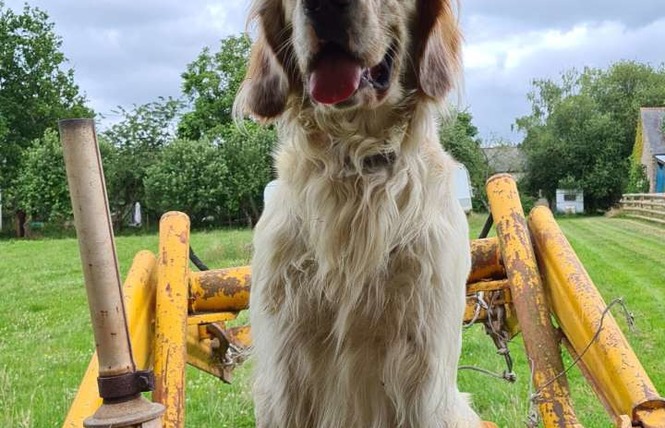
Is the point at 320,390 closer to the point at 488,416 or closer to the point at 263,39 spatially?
the point at 263,39

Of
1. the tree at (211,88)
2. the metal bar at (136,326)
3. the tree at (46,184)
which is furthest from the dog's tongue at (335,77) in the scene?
the tree at (211,88)

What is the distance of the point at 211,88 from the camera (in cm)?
3875

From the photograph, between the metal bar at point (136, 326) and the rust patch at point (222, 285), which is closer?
the metal bar at point (136, 326)

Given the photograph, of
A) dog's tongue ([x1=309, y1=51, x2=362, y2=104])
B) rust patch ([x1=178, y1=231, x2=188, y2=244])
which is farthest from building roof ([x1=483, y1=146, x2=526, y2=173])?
dog's tongue ([x1=309, y1=51, x2=362, y2=104])

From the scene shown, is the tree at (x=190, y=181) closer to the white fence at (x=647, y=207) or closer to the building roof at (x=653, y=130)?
the white fence at (x=647, y=207)

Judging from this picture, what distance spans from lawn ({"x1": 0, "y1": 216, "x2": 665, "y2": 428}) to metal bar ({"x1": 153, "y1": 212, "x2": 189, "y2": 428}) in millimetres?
591

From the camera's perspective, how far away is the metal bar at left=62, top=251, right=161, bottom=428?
1817 millimetres

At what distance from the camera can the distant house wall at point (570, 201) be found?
40000 mm

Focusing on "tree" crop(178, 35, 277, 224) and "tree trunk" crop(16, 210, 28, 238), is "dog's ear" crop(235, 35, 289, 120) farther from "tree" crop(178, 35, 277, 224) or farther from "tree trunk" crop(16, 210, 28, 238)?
"tree trunk" crop(16, 210, 28, 238)

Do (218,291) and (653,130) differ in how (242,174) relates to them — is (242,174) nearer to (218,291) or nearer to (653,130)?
(653,130)

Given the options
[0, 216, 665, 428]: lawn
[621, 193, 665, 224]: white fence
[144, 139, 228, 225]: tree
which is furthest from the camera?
[144, 139, 228, 225]: tree

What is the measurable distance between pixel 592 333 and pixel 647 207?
2577 centimetres

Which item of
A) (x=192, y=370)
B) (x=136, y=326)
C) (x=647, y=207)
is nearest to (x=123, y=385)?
(x=136, y=326)

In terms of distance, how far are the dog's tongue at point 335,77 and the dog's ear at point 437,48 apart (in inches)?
13.2
